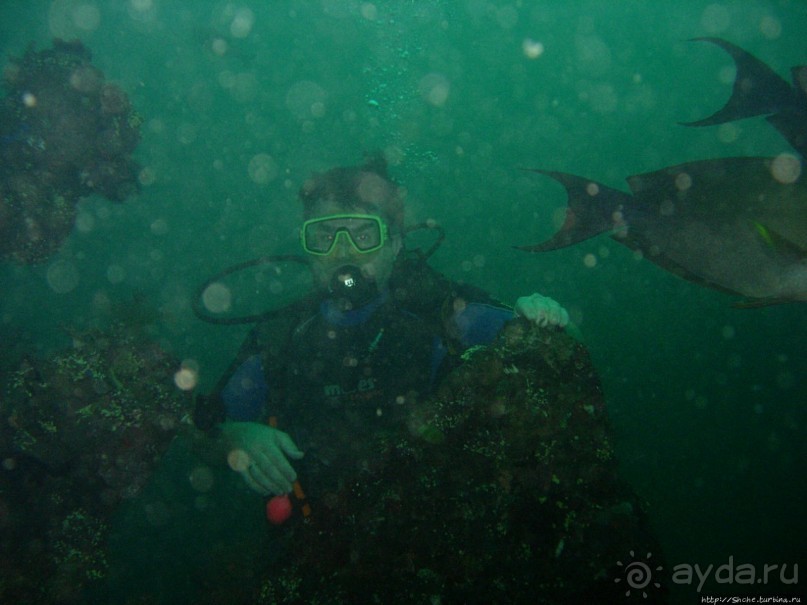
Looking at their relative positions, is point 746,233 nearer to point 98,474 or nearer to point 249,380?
point 249,380

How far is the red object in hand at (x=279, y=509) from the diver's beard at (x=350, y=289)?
1.98 meters

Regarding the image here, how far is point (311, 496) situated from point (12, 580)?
4.56 metres

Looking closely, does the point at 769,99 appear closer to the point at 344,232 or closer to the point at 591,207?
the point at 591,207

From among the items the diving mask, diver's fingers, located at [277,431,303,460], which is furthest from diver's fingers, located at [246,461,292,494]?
the diving mask

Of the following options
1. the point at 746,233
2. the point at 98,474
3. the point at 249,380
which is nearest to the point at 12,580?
the point at 98,474

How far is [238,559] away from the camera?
14.7ft

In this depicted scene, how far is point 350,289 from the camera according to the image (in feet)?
14.3

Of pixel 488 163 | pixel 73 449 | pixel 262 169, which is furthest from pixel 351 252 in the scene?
pixel 488 163

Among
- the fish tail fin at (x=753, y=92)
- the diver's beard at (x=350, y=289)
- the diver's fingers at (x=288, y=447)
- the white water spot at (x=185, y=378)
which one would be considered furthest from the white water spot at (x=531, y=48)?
the diver's fingers at (x=288, y=447)

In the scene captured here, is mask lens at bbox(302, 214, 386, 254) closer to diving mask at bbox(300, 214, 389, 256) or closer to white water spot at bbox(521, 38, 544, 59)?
diving mask at bbox(300, 214, 389, 256)

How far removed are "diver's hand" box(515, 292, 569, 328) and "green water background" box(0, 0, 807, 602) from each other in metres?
10.2

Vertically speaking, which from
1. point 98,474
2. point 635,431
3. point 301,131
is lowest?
point 635,431

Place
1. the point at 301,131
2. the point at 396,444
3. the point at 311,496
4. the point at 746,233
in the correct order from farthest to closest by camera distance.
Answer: the point at 301,131 < the point at 311,496 < the point at 396,444 < the point at 746,233

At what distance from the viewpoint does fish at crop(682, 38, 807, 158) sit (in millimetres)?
2182
